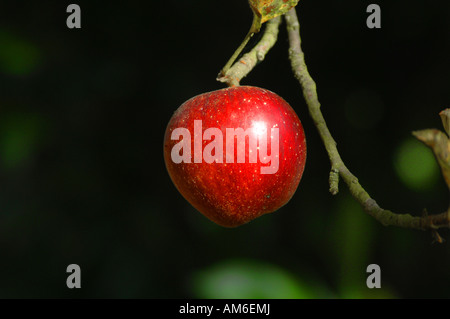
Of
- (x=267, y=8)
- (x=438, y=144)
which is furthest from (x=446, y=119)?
(x=267, y=8)

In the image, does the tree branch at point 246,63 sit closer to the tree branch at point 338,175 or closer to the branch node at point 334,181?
the tree branch at point 338,175

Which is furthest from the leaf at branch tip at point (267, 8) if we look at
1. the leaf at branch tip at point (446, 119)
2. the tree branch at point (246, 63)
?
the leaf at branch tip at point (446, 119)

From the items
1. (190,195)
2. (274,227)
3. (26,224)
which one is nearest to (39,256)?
(26,224)

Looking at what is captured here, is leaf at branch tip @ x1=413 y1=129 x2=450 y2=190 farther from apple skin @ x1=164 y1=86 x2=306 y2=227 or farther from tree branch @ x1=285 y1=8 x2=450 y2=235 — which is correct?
apple skin @ x1=164 y1=86 x2=306 y2=227

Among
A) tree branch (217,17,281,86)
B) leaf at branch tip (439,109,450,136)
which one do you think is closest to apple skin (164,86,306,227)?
tree branch (217,17,281,86)

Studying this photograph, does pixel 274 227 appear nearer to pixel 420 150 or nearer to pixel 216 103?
pixel 420 150
